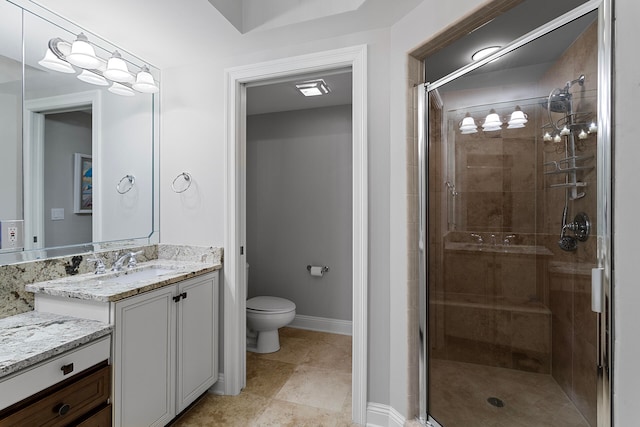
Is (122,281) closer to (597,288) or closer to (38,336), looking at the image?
(38,336)

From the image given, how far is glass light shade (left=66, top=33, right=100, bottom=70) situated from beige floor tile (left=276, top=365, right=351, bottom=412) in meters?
2.28

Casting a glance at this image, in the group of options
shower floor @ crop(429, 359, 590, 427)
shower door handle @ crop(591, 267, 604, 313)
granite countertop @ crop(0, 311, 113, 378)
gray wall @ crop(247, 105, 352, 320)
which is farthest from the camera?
gray wall @ crop(247, 105, 352, 320)

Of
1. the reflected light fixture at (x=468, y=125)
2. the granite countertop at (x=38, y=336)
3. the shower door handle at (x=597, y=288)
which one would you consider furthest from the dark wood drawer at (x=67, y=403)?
the reflected light fixture at (x=468, y=125)

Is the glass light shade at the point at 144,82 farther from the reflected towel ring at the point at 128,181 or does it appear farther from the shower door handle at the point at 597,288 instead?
the shower door handle at the point at 597,288

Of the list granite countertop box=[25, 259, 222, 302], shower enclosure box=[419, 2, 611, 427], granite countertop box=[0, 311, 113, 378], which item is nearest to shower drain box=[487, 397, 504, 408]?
shower enclosure box=[419, 2, 611, 427]

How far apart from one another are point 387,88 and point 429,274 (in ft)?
3.44

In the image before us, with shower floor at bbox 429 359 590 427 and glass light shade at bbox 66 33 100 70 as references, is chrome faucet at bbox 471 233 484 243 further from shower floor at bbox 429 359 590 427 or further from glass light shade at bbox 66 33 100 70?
glass light shade at bbox 66 33 100 70

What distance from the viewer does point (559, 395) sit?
1.29m

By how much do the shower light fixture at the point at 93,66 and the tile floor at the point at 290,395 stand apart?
2049mm

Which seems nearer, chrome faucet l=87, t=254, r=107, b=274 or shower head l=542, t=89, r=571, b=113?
shower head l=542, t=89, r=571, b=113

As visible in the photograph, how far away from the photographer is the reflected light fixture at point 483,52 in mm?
1318

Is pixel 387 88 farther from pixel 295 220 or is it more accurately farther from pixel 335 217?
pixel 295 220

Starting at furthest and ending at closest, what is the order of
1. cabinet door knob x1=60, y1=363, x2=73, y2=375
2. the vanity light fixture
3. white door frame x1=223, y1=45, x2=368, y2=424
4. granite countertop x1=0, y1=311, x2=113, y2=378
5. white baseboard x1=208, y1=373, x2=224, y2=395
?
1. the vanity light fixture
2. white baseboard x1=208, y1=373, x2=224, y2=395
3. white door frame x1=223, y1=45, x2=368, y2=424
4. cabinet door knob x1=60, y1=363, x2=73, y2=375
5. granite countertop x1=0, y1=311, x2=113, y2=378

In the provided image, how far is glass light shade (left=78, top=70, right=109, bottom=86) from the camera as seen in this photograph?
1.76 metres
